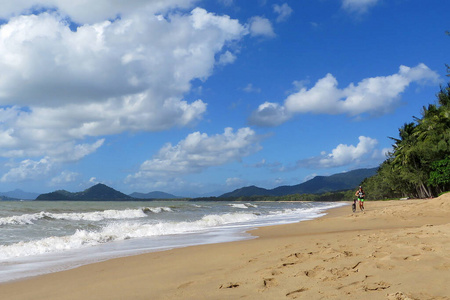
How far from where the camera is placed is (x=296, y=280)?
4660 millimetres

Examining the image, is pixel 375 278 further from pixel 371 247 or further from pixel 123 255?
pixel 123 255

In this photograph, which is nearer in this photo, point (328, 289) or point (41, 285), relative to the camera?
point (328, 289)

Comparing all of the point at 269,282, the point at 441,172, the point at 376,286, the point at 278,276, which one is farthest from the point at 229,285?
the point at 441,172

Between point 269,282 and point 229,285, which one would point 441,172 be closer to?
point 269,282

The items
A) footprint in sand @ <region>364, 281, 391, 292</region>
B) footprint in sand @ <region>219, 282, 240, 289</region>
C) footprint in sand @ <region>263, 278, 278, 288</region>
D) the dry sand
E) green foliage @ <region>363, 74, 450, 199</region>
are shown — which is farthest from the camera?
green foliage @ <region>363, 74, 450, 199</region>

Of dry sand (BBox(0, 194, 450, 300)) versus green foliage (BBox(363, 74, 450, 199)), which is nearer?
dry sand (BBox(0, 194, 450, 300))

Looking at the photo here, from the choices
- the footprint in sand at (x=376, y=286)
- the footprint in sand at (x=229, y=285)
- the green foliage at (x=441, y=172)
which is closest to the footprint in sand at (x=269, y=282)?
the footprint in sand at (x=229, y=285)

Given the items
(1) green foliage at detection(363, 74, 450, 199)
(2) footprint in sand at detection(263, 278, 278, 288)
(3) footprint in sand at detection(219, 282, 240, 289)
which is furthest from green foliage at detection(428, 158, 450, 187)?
(3) footprint in sand at detection(219, 282, 240, 289)

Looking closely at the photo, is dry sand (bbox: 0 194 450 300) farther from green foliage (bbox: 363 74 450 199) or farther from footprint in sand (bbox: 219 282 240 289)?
green foliage (bbox: 363 74 450 199)

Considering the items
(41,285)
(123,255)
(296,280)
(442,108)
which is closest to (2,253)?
(123,255)

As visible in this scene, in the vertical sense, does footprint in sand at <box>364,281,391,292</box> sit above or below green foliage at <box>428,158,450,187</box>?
below

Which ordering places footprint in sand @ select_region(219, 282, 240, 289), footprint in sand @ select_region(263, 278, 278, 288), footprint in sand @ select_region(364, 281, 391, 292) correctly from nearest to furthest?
footprint in sand @ select_region(364, 281, 391, 292)
footprint in sand @ select_region(263, 278, 278, 288)
footprint in sand @ select_region(219, 282, 240, 289)

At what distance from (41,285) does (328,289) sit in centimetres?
484

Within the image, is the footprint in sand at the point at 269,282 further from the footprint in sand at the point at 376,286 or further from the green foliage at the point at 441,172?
the green foliage at the point at 441,172
